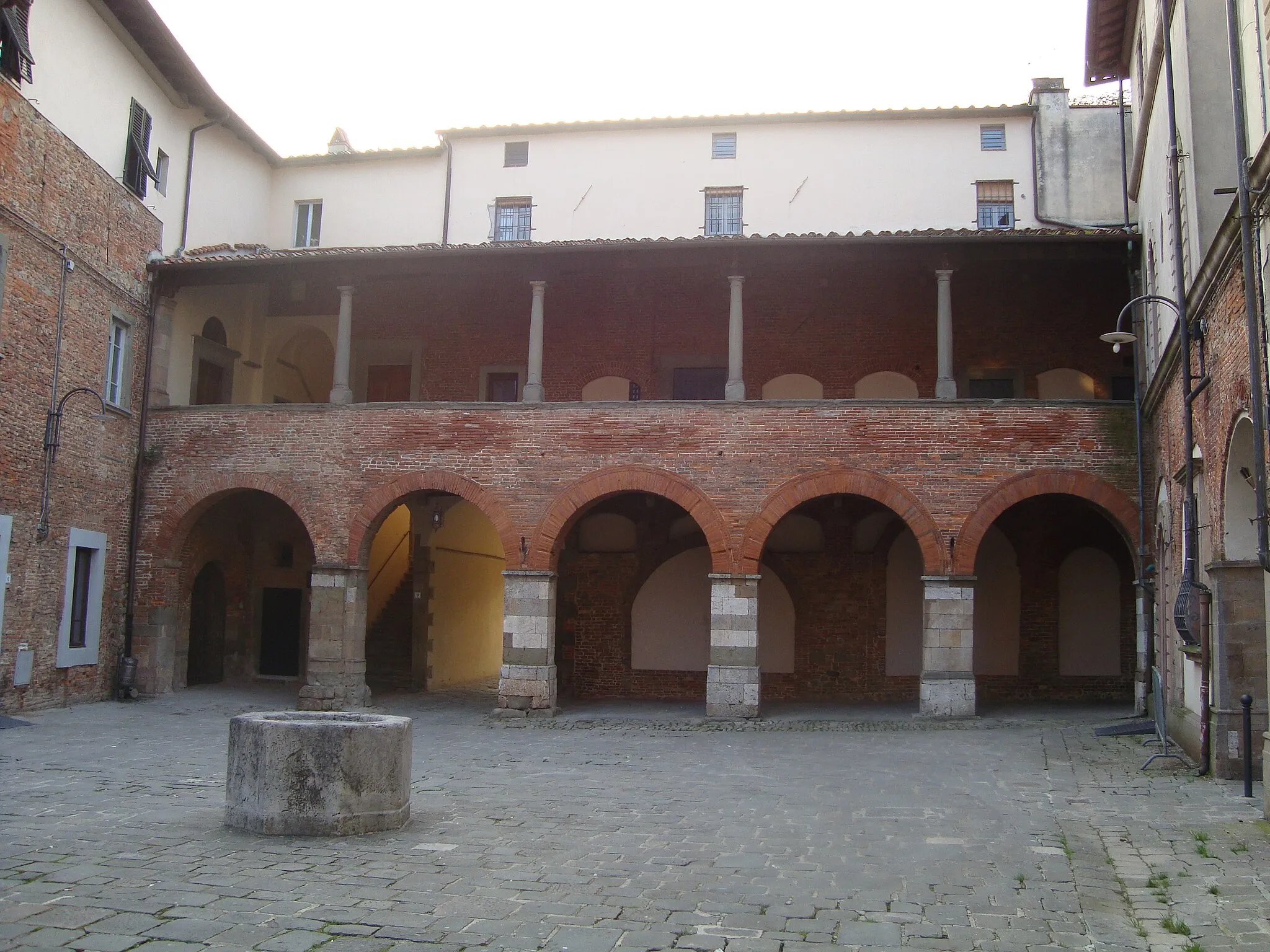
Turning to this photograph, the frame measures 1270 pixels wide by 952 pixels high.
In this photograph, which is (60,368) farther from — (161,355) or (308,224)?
(308,224)

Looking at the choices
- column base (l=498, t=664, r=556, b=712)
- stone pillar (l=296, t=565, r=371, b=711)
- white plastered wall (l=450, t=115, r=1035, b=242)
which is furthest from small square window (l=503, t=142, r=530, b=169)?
column base (l=498, t=664, r=556, b=712)

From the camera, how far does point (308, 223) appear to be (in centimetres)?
2509

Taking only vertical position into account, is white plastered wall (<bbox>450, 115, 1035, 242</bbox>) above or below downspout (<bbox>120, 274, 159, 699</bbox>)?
above

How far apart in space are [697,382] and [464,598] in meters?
6.88

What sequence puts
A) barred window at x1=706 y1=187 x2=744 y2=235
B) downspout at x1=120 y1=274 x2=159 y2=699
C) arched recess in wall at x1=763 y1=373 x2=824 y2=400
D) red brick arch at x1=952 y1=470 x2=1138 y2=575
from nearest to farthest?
red brick arch at x1=952 y1=470 x2=1138 y2=575, downspout at x1=120 y1=274 x2=159 y2=699, arched recess in wall at x1=763 y1=373 x2=824 y2=400, barred window at x1=706 y1=187 x2=744 y2=235

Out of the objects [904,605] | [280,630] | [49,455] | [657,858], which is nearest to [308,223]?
[280,630]

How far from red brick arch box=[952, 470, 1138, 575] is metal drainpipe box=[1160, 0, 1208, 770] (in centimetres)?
378

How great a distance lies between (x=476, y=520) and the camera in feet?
79.9

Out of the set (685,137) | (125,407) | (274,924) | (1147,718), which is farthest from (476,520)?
(274,924)

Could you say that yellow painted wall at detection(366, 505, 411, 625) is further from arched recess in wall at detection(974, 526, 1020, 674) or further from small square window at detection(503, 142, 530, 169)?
arched recess in wall at detection(974, 526, 1020, 674)

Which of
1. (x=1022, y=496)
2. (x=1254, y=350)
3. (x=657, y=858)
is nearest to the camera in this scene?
(x=657, y=858)

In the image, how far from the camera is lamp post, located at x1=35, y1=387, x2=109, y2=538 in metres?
16.8

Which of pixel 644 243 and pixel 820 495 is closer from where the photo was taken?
pixel 820 495

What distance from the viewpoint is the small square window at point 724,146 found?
2409 centimetres
